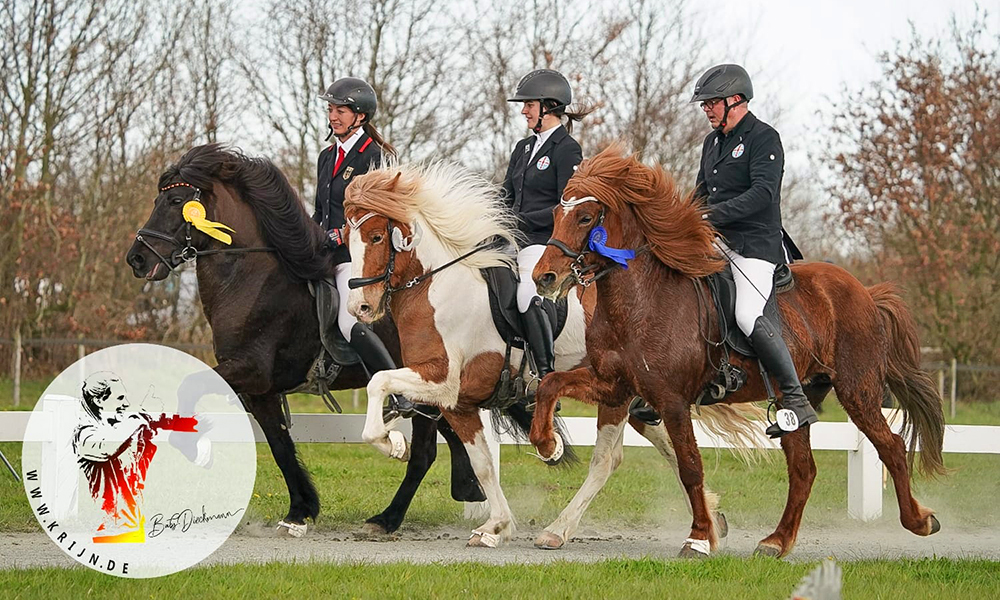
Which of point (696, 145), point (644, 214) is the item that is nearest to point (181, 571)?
point (644, 214)

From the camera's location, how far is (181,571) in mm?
5496

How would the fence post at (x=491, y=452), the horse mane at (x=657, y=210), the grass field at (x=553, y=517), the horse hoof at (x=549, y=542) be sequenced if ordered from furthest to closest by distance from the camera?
the fence post at (x=491, y=452), the horse hoof at (x=549, y=542), the horse mane at (x=657, y=210), the grass field at (x=553, y=517)

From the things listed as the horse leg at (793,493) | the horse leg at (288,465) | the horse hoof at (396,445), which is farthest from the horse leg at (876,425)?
the horse leg at (288,465)

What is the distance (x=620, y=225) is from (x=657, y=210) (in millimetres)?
233

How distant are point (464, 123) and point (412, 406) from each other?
15.8 m

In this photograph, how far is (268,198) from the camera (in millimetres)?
7930

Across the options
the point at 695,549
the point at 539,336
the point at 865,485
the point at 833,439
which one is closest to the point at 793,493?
the point at 695,549

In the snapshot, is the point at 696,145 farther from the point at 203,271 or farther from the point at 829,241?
the point at 203,271

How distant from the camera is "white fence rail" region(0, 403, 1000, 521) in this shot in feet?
27.6

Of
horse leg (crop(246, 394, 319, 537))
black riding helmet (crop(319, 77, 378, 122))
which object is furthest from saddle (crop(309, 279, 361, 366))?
black riding helmet (crop(319, 77, 378, 122))

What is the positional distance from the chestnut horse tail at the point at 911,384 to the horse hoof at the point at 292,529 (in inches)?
154

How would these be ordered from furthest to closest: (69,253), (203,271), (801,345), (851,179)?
(851,179), (69,253), (203,271), (801,345)

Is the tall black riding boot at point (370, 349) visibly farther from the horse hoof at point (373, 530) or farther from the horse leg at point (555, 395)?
the horse leg at point (555, 395)

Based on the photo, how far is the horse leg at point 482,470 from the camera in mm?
7109
